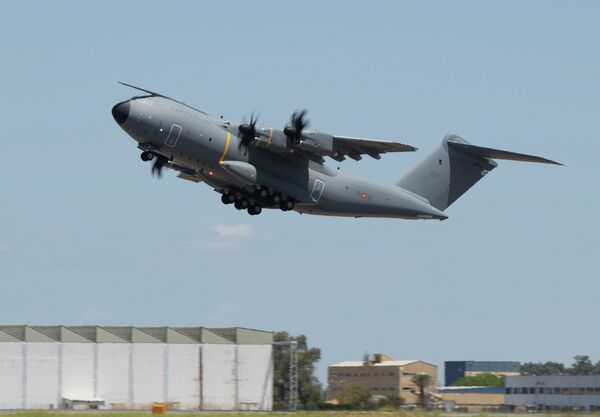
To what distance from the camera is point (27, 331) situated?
55812 millimetres

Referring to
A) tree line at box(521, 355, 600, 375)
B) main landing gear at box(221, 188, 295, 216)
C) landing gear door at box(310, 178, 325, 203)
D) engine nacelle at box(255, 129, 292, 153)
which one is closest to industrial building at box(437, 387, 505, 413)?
tree line at box(521, 355, 600, 375)

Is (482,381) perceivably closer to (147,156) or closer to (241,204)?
(241,204)

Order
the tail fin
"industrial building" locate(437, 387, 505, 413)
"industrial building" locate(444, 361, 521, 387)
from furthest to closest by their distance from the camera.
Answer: "industrial building" locate(444, 361, 521, 387) → "industrial building" locate(437, 387, 505, 413) → the tail fin

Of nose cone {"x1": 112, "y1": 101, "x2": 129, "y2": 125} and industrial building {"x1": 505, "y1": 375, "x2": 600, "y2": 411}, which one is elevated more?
nose cone {"x1": 112, "y1": 101, "x2": 129, "y2": 125}

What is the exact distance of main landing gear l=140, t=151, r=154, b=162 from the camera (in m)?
41.9

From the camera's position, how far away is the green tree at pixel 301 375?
76.0 m

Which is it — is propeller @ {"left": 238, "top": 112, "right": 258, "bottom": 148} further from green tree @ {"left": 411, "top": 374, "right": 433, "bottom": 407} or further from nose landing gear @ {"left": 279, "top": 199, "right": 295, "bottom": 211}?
green tree @ {"left": 411, "top": 374, "right": 433, "bottom": 407}

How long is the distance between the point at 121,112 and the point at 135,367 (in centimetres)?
2059

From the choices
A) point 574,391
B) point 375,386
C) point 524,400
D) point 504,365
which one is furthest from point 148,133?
point 504,365

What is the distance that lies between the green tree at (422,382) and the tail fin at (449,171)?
1307 inches

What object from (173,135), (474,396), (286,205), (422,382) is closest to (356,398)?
(286,205)

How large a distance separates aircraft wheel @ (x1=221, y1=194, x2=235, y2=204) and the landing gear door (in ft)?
10.8

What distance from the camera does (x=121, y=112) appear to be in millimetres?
40094

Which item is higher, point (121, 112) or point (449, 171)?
point (121, 112)
